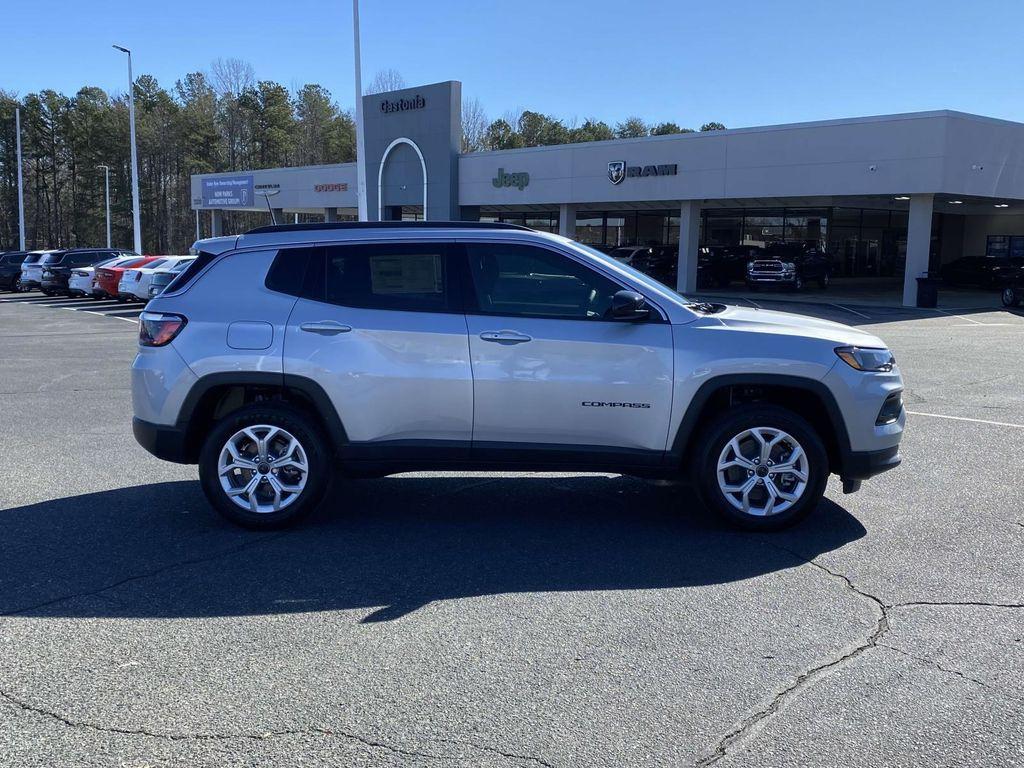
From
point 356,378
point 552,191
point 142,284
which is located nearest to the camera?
point 356,378

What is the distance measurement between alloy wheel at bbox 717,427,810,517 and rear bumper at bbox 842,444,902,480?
27cm

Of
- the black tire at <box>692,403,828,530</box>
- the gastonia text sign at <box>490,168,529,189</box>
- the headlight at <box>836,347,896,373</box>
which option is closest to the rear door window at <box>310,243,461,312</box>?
the black tire at <box>692,403,828,530</box>

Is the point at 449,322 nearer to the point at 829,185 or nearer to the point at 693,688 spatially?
the point at 693,688

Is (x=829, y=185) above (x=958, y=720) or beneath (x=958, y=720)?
above

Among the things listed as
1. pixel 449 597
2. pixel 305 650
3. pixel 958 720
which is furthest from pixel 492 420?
pixel 958 720

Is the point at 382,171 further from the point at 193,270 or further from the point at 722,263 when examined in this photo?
the point at 193,270

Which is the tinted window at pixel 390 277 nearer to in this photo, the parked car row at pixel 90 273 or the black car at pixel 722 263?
the parked car row at pixel 90 273

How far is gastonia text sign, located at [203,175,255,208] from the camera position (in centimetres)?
5400

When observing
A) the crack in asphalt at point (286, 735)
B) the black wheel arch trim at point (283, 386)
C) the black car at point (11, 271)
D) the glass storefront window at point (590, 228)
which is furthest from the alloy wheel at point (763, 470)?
the glass storefront window at point (590, 228)

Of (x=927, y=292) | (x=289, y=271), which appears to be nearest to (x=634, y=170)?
(x=927, y=292)

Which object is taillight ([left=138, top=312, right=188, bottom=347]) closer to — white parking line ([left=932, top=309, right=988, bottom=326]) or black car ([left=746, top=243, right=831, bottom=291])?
white parking line ([left=932, top=309, right=988, bottom=326])

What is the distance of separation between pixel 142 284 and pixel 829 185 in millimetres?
21407

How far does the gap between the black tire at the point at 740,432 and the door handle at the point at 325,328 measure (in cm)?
235

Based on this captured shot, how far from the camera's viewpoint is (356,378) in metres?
5.82
